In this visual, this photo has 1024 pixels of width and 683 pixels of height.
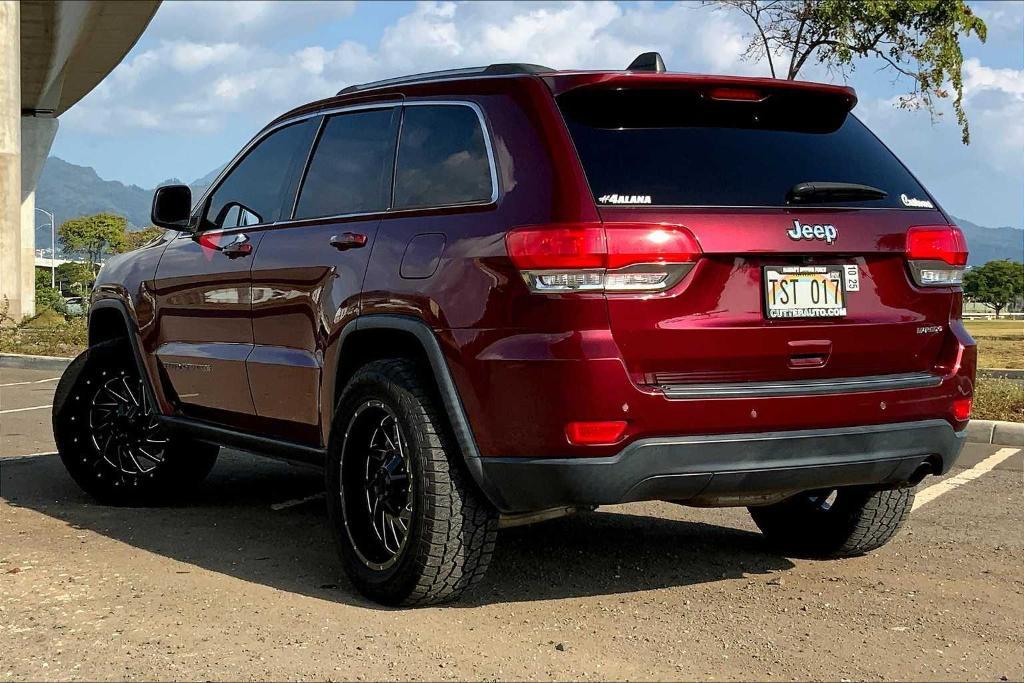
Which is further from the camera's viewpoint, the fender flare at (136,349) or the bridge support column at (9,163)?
the bridge support column at (9,163)

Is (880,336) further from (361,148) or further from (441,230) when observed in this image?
(361,148)

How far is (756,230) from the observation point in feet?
14.6

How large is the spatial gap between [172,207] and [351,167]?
4.59 ft

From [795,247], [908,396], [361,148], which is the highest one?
[361,148]

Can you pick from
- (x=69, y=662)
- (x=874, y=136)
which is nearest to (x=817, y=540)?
(x=874, y=136)

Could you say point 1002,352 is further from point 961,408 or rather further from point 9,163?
point 961,408

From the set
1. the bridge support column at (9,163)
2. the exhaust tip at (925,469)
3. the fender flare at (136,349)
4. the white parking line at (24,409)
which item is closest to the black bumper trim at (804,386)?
the exhaust tip at (925,469)

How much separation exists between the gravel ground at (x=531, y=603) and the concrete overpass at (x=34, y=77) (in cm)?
2452

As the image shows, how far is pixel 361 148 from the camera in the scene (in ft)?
18.1

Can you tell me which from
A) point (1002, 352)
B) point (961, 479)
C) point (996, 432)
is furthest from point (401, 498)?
point (1002, 352)

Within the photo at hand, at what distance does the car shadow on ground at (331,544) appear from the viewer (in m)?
5.27

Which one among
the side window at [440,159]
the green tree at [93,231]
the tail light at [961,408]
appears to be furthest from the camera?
the green tree at [93,231]

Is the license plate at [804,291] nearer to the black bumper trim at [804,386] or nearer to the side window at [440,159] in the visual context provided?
the black bumper trim at [804,386]

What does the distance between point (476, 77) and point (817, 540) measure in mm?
2458
